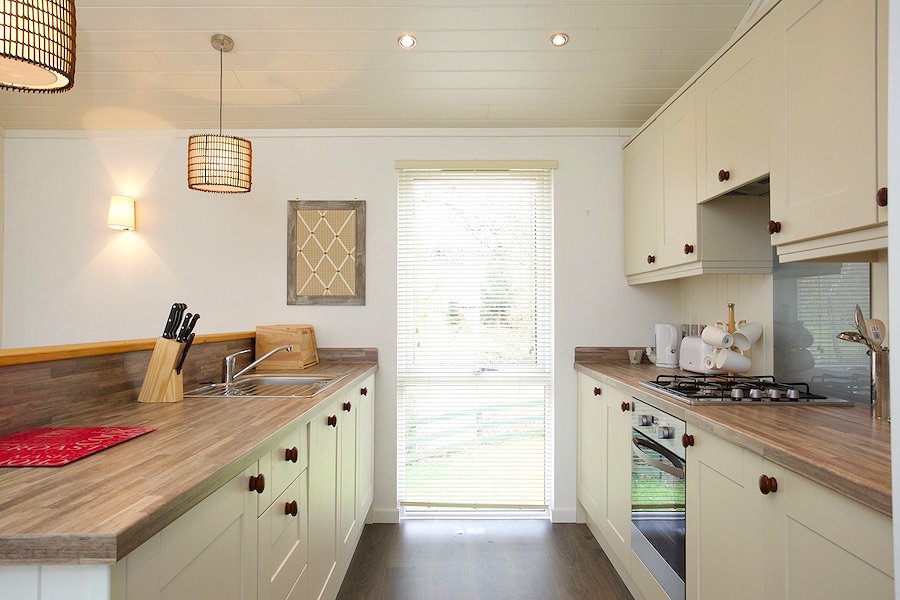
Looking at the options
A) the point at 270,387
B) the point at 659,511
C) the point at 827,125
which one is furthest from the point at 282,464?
the point at 827,125

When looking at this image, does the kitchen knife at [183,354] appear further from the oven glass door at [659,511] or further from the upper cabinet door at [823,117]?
the upper cabinet door at [823,117]

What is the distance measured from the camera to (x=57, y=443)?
1225 millimetres

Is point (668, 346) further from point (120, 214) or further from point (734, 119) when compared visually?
point (120, 214)

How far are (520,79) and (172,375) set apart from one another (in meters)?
2.22

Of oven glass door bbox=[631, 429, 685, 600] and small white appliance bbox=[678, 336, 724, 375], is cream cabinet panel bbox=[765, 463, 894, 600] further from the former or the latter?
small white appliance bbox=[678, 336, 724, 375]

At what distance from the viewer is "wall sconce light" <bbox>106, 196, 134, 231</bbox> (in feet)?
10.7

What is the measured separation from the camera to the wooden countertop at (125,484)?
726 mm

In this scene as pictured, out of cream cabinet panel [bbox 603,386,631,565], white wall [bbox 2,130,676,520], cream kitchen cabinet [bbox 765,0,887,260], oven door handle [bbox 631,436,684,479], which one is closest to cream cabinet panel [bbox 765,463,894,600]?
oven door handle [bbox 631,436,684,479]

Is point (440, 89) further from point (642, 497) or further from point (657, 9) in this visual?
point (642, 497)

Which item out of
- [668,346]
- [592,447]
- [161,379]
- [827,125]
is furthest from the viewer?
[668,346]

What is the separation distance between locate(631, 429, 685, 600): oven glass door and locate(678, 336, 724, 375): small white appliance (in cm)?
57

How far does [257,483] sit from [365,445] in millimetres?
1712

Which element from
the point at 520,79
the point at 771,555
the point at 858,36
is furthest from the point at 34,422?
the point at 520,79

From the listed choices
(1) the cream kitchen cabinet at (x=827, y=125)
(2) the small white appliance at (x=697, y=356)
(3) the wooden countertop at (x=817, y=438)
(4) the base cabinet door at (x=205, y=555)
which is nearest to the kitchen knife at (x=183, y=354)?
(4) the base cabinet door at (x=205, y=555)
